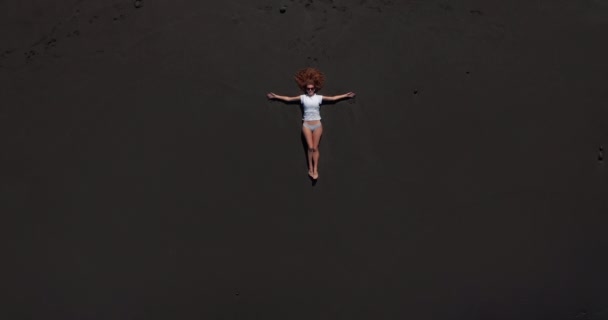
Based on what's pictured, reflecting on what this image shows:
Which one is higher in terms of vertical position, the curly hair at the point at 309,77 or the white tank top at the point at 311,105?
the curly hair at the point at 309,77

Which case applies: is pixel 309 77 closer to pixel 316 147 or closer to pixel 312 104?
pixel 312 104

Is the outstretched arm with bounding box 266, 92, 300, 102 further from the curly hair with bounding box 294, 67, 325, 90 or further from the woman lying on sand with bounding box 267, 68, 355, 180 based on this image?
the curly hair with bounding box 294, 67, 325, 90

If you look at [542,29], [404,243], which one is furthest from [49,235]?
[542,29]

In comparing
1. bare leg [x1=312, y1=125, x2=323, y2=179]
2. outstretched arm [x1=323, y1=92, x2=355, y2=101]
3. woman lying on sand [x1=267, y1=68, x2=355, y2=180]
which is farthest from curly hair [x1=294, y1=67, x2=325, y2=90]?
bare leg [x1=312, y1=125, x2=323, y2=179]

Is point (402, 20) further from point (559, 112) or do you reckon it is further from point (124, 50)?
point (124, 50)

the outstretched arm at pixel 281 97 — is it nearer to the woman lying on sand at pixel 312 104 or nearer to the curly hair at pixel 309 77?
the woman lying on sand at pixel 312 104

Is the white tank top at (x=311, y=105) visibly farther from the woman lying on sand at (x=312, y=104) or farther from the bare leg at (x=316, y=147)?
the bare leg at (x=316, y=147)

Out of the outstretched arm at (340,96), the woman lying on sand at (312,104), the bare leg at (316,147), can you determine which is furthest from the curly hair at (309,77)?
the bare leg at (316,147)
